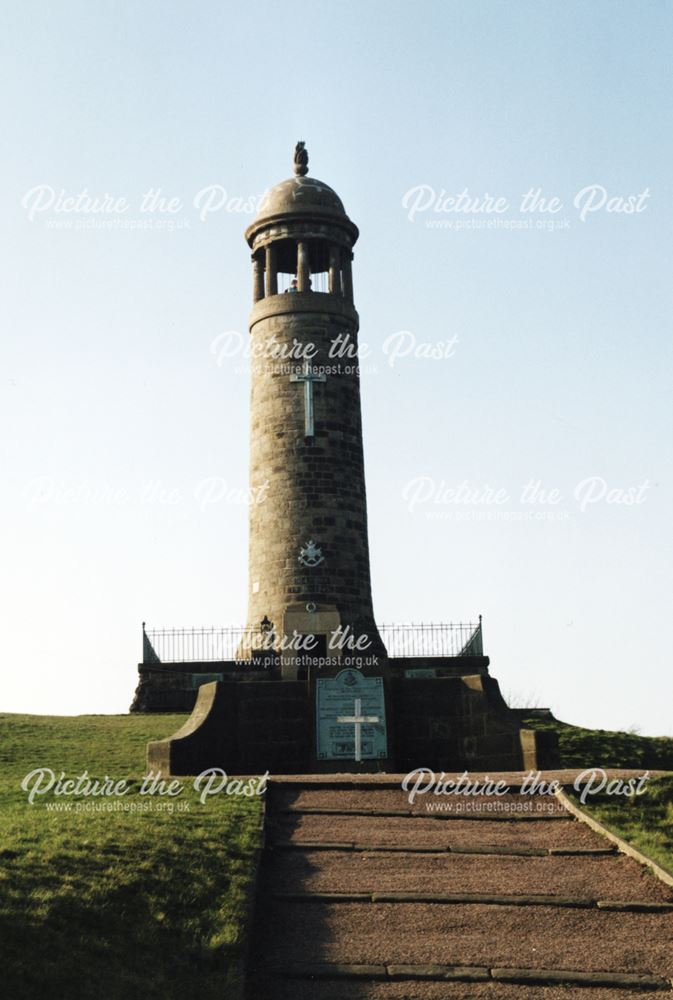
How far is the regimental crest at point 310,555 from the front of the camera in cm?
3066

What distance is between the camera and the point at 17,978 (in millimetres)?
9508

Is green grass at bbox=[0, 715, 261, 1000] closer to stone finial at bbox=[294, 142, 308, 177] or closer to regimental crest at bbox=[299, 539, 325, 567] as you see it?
regimental crest at bbox=[299, 539, 325, 567]

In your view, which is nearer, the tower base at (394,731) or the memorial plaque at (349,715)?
the tower base at (394,731)

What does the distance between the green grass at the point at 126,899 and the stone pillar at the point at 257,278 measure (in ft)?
64.0

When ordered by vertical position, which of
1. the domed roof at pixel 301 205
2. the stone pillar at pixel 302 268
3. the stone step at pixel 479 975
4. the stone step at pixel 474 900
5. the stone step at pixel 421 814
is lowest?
the stone step at pixel 479 975

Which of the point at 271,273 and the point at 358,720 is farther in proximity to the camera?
the point at 271,273

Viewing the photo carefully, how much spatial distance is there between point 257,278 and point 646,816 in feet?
71.9

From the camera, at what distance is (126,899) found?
11.6 meters

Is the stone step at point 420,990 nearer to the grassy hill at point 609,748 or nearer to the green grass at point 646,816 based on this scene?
the green grass at point 646,816

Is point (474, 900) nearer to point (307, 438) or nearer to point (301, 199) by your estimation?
point (307, 438)

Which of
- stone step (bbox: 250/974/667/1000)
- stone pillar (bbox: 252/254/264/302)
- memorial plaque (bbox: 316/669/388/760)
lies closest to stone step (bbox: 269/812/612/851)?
stone step (bbox: 250/974/667/1000)

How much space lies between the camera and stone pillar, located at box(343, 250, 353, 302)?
109 feet

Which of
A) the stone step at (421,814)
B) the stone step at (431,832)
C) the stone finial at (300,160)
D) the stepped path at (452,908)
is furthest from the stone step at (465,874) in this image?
the stone finial at (300,160)

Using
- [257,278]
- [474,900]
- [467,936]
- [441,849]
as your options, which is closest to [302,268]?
[257,278]
